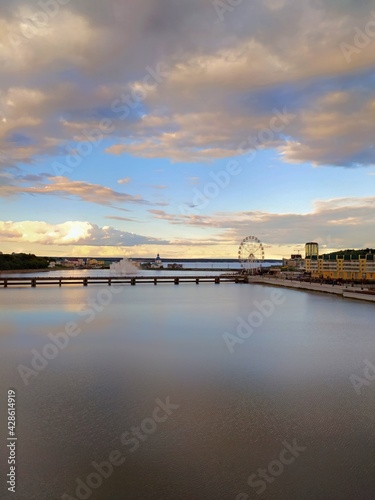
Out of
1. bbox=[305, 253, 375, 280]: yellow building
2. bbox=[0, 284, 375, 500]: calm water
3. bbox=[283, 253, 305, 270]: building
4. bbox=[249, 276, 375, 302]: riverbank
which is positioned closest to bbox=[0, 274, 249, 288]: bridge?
bbox=[249, 276, 375, 302]: riverbank

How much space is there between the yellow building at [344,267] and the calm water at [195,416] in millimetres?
50511

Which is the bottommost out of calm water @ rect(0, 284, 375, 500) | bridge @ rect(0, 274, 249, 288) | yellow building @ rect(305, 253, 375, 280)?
calm water @ rect(0, 284, 375, 500)

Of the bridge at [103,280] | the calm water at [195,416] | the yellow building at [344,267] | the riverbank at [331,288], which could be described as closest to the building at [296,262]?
the yellow building at [344,267]

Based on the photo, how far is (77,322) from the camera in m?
30.8

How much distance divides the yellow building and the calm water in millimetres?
50511

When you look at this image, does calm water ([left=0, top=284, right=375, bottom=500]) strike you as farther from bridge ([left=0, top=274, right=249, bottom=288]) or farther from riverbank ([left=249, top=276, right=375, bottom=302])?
bridge ([left=0, top=274, right=249, bottom=288])

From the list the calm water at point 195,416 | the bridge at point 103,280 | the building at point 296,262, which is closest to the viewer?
the calm water at point 195,416

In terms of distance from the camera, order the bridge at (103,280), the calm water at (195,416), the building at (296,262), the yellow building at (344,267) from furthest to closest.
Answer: the building at (296,262)
the bridge at (103,280)
the yellow building at (344,267)
the calm water at (195,416)

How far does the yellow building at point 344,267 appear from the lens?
233 ft

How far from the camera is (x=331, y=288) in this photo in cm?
5841

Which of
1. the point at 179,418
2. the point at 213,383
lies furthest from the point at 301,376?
the point at 179,418

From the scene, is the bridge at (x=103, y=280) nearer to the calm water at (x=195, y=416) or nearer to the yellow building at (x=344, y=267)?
the yellow building at (x=344, y=267)

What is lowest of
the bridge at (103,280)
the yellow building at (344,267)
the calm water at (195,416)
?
the calm water at (195,416)

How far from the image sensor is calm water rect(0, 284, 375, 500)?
27.6ft
